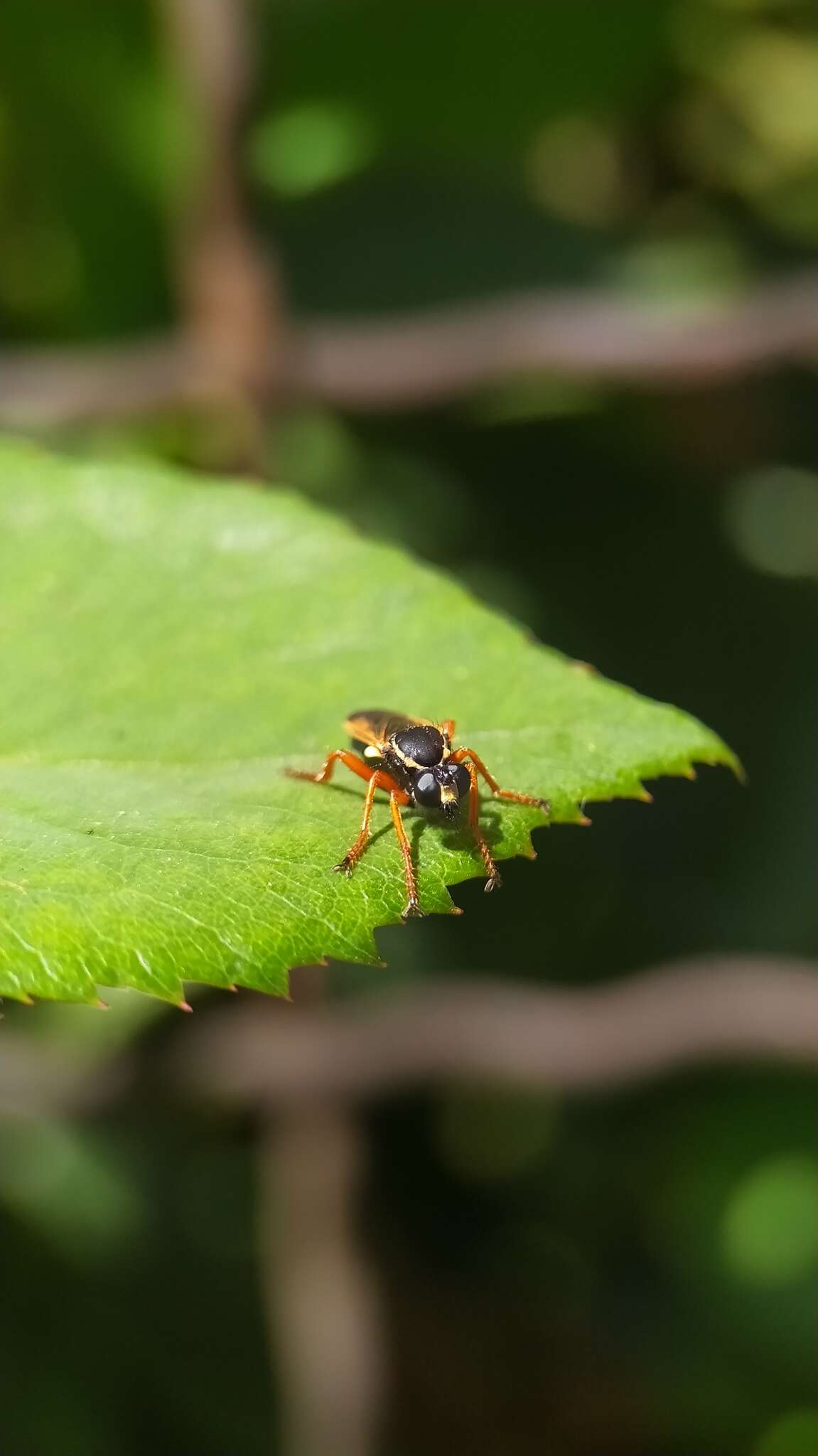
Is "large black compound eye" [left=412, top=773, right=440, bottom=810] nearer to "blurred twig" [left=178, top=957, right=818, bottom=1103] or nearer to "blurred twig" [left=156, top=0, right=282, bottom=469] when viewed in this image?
"blurred twig" [left=178, top=957, right=818, bottom=1103]

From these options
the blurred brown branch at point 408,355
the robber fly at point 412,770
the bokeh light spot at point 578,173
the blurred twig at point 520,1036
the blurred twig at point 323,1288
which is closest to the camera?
the robber fly at point 412,770

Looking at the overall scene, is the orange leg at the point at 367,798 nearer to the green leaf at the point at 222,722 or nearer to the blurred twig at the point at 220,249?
the green leaf at the point at 222,722

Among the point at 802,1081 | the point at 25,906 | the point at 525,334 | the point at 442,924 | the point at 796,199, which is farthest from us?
the point at 796,199

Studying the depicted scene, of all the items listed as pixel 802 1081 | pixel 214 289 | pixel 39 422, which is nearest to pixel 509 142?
pixel 214 289

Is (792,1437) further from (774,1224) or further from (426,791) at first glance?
(426,791)

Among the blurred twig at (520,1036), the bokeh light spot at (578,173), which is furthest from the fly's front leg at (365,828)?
the bokeh light spot at (578,173)

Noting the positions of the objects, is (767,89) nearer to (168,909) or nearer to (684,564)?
(684,564)

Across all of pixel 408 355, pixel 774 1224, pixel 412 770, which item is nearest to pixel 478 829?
pixel 412 770
